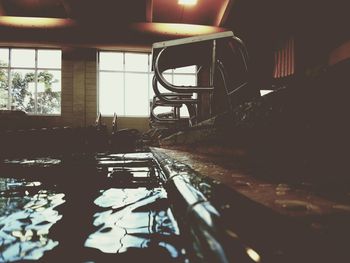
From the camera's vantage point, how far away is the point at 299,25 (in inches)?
223

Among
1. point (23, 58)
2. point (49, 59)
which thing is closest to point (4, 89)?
point (23, 58)

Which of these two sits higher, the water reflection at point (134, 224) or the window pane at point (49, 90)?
the window pane at point (49, 90)

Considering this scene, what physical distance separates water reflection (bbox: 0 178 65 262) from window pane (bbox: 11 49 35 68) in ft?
34.4

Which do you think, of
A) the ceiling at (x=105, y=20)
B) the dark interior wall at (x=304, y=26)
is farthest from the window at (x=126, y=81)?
the dark interior wall at (x=304, y=26)

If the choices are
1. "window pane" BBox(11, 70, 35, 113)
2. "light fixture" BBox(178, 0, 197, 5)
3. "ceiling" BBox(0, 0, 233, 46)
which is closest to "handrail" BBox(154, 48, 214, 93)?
"ceiling" BBox(0, 0, 233, 46)

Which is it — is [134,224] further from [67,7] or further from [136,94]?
[136,94]

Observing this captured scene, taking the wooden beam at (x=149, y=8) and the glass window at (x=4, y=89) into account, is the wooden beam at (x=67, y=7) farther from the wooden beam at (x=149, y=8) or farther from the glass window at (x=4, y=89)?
the glass window at (x=4, y=89)

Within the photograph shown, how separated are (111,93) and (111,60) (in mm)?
1324

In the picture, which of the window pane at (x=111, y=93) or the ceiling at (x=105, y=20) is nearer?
the ceiling at (x=105, y=20)

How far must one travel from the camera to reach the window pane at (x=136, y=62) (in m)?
11.4

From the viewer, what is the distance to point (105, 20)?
6871 millimetres

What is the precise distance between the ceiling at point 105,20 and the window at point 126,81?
2.88m

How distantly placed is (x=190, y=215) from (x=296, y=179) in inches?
27.7

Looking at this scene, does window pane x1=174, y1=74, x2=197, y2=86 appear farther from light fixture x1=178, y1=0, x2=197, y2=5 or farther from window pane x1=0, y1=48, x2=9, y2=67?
window pane x1=0, y1=48, x2=9, y2=67
